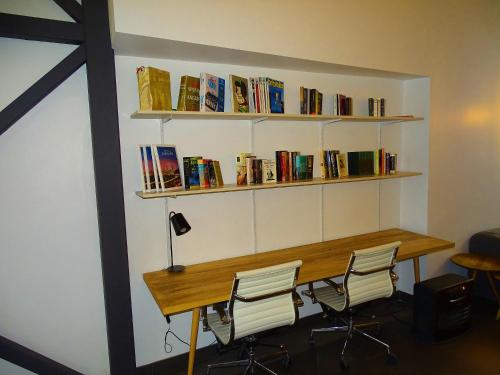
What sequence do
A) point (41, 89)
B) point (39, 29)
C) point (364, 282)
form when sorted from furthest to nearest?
point (364, 282), point (41, 89), point (39, 29)

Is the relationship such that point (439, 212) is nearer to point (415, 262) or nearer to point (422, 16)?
point (415, 262)

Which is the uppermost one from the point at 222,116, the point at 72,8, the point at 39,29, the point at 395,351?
the point at 72,8

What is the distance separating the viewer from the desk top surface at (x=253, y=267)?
2090 millimetres

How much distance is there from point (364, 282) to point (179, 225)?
1.49 m

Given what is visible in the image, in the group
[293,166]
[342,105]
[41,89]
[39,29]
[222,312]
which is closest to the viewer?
[39,29]

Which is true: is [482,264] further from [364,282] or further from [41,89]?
[41,89]

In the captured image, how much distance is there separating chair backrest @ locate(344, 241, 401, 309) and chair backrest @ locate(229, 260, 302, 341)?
0.51 meters

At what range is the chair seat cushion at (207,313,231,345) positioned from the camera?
7.04 feet

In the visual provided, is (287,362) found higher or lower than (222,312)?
lower

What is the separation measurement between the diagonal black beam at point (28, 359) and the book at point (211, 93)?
199 cm

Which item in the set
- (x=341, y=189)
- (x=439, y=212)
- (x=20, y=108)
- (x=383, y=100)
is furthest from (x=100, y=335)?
(x=439, y=212)

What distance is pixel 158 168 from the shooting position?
2312 mm

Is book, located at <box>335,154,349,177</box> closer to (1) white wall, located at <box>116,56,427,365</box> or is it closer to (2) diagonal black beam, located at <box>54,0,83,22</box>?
(1) white wall, located at <box>116,56,427,365</box>

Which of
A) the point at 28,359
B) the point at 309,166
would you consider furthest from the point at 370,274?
the point at 28,359
